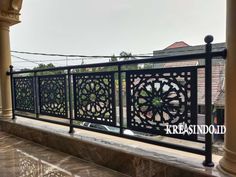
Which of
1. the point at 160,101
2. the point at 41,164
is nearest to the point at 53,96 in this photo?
the point at 41,164

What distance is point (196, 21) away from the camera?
26.0 ft

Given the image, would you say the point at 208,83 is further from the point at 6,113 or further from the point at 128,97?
the point at 6,113

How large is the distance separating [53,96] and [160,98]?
4.74 feet

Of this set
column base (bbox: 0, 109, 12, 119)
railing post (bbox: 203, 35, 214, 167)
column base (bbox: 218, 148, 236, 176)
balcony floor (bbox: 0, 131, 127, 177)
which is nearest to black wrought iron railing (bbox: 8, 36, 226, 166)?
railing post (bbox: 203, 35, 214, 167)

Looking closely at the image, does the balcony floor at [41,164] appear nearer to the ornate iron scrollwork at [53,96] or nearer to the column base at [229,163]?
the ornate iron scrollwork at [53,96]

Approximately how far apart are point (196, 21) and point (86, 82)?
6981 millimetres

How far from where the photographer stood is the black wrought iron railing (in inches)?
56.9

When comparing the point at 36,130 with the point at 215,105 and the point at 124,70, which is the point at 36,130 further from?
the point at 215,105

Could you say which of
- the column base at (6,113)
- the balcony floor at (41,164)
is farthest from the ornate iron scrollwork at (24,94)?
the balcony floor at (41,164)

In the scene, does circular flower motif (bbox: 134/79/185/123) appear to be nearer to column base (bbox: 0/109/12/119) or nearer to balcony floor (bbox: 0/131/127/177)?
balcony floor (bbox: 0/131/127/177)

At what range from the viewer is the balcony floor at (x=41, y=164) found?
1771mm

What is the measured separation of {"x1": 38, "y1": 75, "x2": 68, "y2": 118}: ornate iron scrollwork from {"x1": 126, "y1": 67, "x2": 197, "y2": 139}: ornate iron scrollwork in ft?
3.03

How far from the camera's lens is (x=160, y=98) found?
1574 mm

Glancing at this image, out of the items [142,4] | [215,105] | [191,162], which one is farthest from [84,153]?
[142,4]
